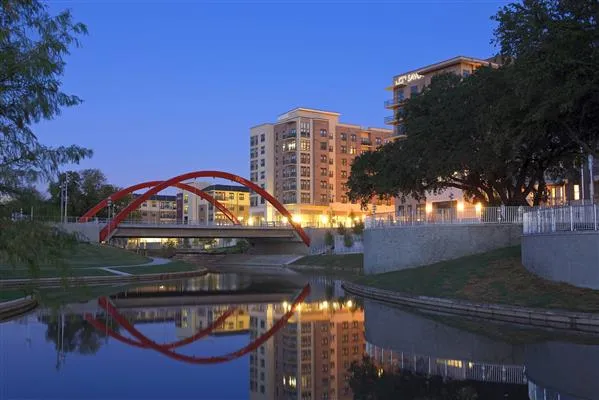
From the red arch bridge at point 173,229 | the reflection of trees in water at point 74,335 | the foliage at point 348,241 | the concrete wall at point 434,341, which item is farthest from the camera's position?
the foliage at point 348,241

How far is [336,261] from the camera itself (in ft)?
261

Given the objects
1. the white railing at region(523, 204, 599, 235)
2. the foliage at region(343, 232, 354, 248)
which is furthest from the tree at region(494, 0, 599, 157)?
the foliage at region(343, 232, 354, 248)

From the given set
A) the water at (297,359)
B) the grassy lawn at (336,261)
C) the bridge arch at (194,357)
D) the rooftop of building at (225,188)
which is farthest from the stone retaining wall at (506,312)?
the rooftop of building at (225,188)

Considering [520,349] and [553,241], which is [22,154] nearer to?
[520,349]

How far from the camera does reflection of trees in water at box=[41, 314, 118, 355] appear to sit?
1852cm

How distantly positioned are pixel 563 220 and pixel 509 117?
19.1ft

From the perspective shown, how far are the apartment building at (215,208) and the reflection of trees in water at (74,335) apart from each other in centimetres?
15469

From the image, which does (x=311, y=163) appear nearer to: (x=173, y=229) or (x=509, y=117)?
(x=173, y=229)

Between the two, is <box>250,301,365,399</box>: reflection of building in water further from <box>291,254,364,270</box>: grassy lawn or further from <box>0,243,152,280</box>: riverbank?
<box>291,254,364,270</box>: grassy lawn

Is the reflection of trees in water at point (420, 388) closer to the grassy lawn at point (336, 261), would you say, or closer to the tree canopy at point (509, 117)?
Answer: the tree canopy at point (509, 117)

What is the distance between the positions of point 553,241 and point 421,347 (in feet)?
38.9

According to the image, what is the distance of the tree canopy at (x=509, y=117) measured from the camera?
24922 mm

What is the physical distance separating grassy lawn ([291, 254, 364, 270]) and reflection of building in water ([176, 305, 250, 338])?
4006 centimetres

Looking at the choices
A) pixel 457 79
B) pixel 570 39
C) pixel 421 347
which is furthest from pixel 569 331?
pixel 457 79
